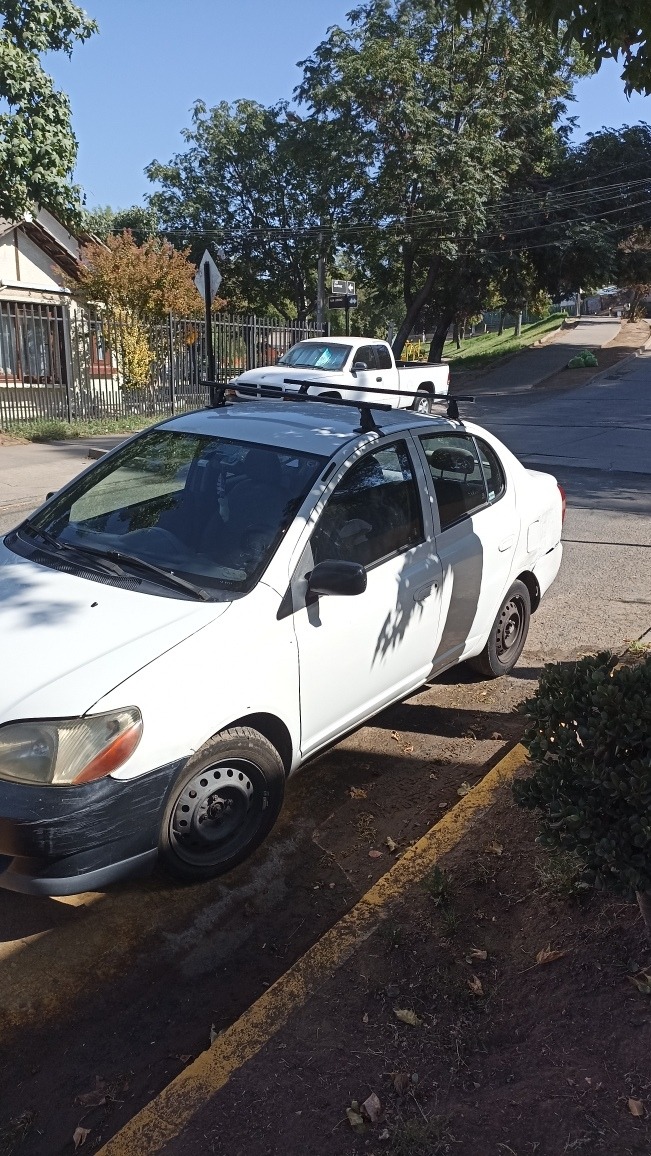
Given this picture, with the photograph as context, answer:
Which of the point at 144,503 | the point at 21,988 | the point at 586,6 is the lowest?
the point at 21,988

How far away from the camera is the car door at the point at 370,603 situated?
3920mm

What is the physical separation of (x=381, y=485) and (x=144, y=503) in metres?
1.12

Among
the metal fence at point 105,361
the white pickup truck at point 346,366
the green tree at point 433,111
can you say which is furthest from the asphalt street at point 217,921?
the green tree at point 433,111

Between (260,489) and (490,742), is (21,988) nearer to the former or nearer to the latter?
(260,489)

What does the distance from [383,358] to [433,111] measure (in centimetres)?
1530

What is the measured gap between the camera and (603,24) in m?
3.80

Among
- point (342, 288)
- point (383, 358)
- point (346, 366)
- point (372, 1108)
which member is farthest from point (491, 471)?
point (342, 288)

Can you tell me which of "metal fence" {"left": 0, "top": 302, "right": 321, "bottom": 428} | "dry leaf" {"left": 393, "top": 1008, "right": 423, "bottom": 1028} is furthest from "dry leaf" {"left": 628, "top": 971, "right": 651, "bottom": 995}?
"metal fence" {"left": 0, "top": 302, "right": 321, "bottom": 428}

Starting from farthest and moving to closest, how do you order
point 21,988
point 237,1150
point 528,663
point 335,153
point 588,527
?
point 335,153, point 588,527, point 528,663, point 21,988, point 237,1150

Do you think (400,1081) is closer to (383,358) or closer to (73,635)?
(73,635)

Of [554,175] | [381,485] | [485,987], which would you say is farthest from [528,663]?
[554,175]

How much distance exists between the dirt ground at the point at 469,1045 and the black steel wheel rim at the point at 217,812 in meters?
0.72

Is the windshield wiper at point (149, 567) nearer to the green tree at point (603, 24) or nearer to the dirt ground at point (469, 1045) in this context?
the dirt ground at point (469, 1045)

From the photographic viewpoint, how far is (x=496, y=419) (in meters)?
22.2
